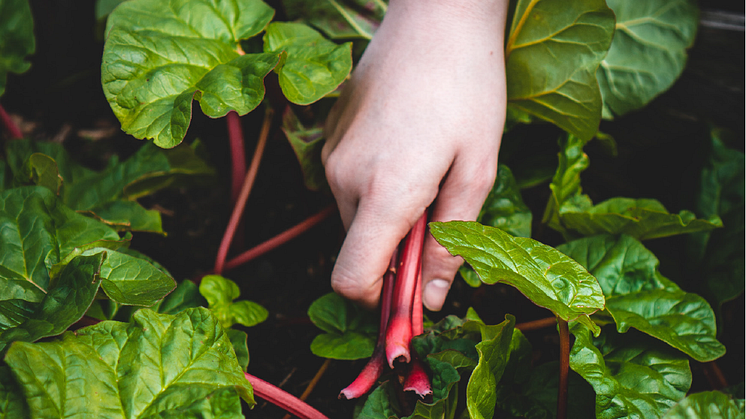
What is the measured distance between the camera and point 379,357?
0.97 m

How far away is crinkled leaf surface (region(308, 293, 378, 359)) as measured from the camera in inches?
40.3

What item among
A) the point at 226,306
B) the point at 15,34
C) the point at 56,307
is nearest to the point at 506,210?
the point at 226,306

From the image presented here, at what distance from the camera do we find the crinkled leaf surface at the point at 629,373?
Answer: 83 cm

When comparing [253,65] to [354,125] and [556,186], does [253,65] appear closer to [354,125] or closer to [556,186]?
[354,125]

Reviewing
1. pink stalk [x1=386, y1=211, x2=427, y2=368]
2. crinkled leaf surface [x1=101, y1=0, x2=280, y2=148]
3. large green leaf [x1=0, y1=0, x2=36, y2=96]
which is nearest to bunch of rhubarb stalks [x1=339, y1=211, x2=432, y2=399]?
pink stalk [x1=386, y1=211, x2=427, y2=368]

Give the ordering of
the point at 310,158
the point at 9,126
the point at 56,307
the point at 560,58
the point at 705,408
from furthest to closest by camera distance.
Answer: the point at 9,126, the point at 310,158, the point at 560,58, the point at 56,307, the point at 705,408

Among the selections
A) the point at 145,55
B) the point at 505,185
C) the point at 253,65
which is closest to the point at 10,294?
the point at 145,55

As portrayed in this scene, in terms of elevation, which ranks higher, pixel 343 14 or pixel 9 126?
pixel 343 14

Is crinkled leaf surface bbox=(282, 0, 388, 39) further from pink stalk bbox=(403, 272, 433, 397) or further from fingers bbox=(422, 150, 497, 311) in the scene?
pink stalk bbox=(403, 272, 433, 397)

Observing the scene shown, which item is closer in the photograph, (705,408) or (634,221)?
(705,408)

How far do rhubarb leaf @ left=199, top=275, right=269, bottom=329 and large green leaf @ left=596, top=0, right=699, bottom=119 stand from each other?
1.20 metres

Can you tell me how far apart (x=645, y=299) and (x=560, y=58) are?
606mm

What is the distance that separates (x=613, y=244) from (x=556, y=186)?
0.63ft

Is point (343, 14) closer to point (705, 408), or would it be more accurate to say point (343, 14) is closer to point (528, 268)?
point (528, 268)
